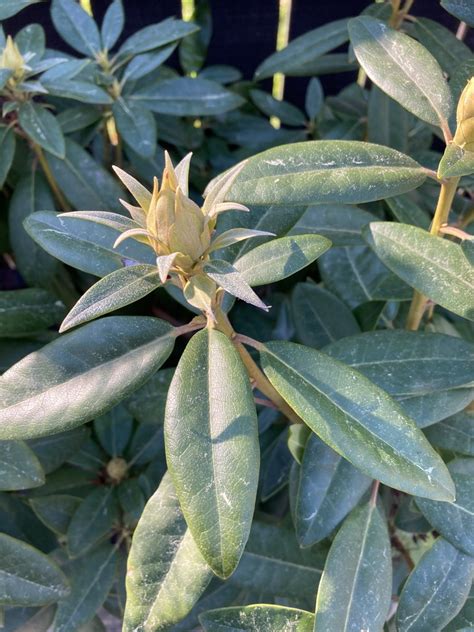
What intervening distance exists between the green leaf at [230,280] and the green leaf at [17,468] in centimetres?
40

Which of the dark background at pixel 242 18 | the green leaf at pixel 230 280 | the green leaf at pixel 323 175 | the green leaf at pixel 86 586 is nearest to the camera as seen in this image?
the green leaf at pixel 230 280

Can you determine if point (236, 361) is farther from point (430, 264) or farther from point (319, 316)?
point (319, 316)

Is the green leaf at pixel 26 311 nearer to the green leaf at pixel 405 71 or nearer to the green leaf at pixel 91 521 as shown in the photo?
the green leaf at pixel 91 521

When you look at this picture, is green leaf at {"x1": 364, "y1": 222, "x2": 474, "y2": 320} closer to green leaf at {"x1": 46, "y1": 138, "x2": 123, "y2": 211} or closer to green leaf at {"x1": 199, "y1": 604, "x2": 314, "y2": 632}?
green leaf at {"x1": 199, "y1": 604, "x2": 314, "y2": 632}

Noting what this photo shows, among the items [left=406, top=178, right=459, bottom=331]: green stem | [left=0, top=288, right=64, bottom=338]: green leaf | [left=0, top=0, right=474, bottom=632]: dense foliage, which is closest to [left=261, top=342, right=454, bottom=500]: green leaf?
[left=0, top=0, right=474, bottom=632]: dense foliage

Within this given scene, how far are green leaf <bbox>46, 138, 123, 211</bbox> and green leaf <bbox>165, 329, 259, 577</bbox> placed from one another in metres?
0.55

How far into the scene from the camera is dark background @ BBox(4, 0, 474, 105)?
1.50 meters

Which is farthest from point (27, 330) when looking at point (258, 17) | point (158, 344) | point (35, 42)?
point (258, 17)


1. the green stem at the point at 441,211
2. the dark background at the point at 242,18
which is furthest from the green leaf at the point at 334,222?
the dark background at the point at 242,18

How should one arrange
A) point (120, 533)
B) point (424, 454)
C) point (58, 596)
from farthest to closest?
point (120, 533), point (58, 596), point (424, 454)

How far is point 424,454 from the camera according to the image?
0.60 m

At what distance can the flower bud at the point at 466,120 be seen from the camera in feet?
2.05

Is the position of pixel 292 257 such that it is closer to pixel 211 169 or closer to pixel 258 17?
pixel 211 169

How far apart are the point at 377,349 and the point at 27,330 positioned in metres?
0.56
